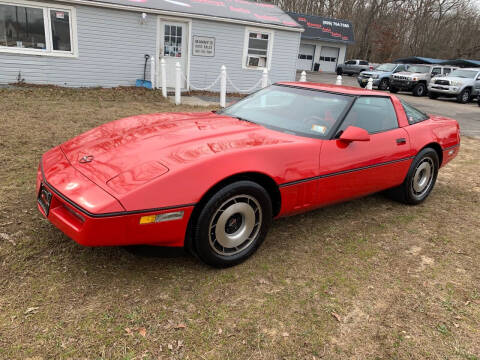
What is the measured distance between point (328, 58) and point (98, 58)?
3173 centimetres

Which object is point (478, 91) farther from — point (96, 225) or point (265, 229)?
point (96, 225)

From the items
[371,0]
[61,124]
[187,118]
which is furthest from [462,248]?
[371,0]

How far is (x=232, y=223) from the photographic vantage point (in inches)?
109

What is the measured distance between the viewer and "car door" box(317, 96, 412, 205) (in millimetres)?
3283

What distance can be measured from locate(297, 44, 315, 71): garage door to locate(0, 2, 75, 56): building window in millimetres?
29642

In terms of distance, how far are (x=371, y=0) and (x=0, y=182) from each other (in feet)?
168

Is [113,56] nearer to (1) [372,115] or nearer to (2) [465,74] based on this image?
(1) [372,115]

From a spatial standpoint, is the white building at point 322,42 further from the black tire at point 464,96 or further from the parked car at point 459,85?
the black tire at point 464,96

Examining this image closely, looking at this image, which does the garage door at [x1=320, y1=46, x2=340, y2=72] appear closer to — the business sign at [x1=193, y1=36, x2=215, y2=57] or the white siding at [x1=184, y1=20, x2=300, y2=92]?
the white siding at [x1=184, y1=20, x2=300, y2=92]

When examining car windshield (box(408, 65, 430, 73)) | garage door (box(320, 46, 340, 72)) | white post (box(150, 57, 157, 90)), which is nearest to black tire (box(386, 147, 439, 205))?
white post (box(150, 57, 157, 90))

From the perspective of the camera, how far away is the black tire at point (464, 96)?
61.8ft

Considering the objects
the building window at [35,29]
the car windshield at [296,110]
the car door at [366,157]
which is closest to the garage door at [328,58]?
the building window at [35,29]

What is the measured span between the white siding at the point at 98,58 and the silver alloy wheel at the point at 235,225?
10617mm

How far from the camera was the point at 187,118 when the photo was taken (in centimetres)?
365
